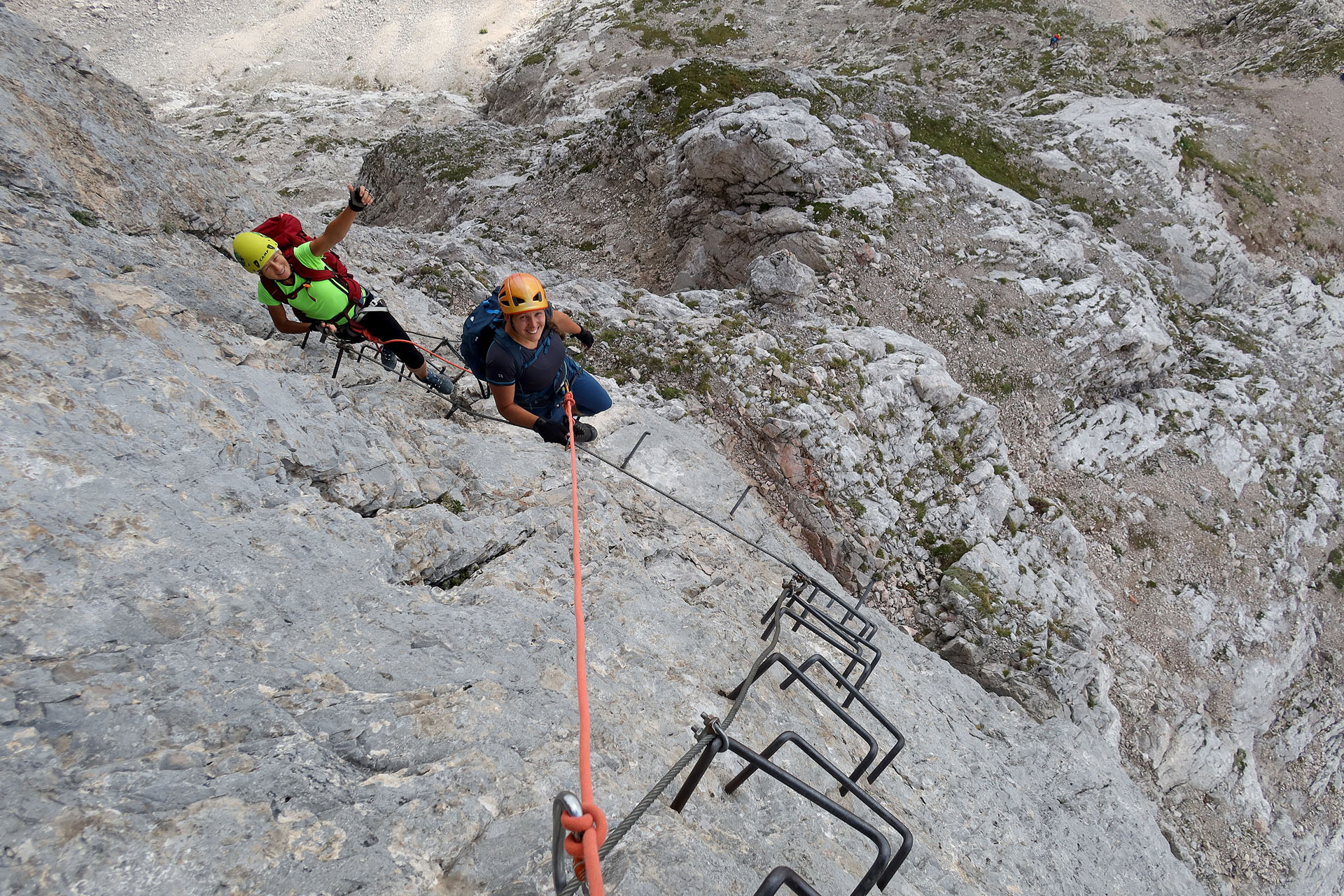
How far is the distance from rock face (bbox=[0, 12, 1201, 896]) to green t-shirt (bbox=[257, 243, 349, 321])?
53 cm

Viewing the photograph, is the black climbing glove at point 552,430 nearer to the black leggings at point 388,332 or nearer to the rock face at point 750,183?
the black leggings at point 388,332

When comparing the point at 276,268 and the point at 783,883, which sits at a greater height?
the point at 783,883

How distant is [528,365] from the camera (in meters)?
6.68

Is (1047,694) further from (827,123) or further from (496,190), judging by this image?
(496,190)

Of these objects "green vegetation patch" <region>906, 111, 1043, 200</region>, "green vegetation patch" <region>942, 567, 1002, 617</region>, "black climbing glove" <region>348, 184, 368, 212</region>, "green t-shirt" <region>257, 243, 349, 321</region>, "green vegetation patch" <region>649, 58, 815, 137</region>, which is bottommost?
"green vegetation patch" <region>942, 567, 1002, 617</region>

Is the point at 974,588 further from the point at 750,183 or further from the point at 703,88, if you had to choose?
the point at 703,88

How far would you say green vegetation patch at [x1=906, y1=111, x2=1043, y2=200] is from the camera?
21156mm

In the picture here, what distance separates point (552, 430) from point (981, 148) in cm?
2291

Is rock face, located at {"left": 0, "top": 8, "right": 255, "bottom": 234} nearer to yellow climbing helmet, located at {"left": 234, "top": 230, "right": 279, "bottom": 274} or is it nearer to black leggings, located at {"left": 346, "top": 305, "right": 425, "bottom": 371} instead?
yellow climbing helmet, located at {"left": 234, "top": 230, "right": 279, "bottom": 274}

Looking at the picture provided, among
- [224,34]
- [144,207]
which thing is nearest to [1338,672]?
[144,207]

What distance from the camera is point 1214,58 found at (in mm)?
30516

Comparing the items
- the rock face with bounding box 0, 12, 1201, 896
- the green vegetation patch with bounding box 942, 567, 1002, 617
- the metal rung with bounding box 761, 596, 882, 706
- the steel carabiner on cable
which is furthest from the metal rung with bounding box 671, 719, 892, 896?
the green vegetation patch with bounding box 942, 567, 1002, 617

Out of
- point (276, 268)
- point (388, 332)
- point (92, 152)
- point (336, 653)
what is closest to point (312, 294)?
point (276, 268)

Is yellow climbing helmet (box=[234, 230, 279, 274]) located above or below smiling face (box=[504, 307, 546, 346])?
below
